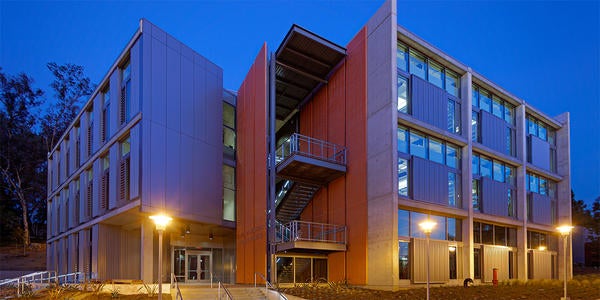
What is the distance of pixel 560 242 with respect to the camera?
96.1ft

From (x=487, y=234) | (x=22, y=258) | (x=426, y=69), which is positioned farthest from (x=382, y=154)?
(x=22, y=258)

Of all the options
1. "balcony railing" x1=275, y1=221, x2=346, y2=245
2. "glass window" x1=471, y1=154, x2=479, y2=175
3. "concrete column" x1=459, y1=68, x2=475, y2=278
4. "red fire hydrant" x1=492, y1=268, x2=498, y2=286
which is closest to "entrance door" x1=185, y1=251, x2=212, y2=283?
"balcony railing" x1=275, y1=221, x2=346, y2=245

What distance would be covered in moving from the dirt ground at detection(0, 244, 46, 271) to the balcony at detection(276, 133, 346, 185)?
31058 mm

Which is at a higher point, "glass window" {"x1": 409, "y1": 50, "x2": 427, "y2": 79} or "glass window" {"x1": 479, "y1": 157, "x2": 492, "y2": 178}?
"glass window" {"x1": 409, "y1": 50, "x2": 427, "y2": 79}

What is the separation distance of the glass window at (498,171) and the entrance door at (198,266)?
732 inches

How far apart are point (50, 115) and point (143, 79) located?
37.4m

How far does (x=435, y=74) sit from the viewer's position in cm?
2184

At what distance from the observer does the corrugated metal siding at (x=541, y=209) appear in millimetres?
27122

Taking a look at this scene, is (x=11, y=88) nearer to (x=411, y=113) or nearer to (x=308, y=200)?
(x=308, y=200)

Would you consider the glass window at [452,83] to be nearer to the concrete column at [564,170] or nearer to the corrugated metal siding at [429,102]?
the corrugated metal siding at [429,102]

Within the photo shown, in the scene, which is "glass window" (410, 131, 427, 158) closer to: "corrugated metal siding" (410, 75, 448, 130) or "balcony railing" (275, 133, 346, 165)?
"corrugated metal siding" (410, 75, 448, 130)

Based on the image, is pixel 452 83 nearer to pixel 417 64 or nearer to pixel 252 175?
pixel 417 64

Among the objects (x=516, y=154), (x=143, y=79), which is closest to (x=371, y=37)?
(x=143, y=79)

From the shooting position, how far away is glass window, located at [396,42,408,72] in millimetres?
19992
